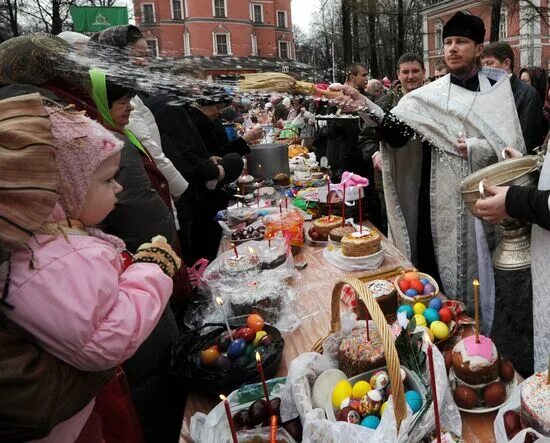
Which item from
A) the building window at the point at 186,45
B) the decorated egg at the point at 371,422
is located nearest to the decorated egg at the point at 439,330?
the decorated egg at the point at 371,422

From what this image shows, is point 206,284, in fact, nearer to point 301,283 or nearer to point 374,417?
point 301,283

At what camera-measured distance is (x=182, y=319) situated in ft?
6.09

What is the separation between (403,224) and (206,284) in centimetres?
152

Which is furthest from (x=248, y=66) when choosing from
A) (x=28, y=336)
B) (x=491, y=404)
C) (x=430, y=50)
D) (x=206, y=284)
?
(x=430, y=50)

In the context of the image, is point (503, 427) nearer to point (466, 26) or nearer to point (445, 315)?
point (445, 315)

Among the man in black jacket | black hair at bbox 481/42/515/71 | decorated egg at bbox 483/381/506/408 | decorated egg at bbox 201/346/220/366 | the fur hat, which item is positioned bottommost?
decorated egg at bbox 483/381/506/408

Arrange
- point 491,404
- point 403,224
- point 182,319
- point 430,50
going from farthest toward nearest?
point 430,50 < point 403,224 < point 182,319 < point 491,404

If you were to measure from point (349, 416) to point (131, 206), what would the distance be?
1.07 metres

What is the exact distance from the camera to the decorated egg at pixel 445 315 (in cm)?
146

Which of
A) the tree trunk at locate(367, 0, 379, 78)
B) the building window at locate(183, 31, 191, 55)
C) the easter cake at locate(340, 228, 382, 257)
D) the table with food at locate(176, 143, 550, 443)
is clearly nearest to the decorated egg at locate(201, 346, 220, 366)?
the table with food at locate(176, 143, 550, 443)

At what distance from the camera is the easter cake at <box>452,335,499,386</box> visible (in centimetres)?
114

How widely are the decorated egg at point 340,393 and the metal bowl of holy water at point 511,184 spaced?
912 millimetres

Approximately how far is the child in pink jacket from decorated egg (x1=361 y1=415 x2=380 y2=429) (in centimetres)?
54

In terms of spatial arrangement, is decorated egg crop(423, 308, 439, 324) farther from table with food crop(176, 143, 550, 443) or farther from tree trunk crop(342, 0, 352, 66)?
tree trunk crop(342, 0, 352, 66)
